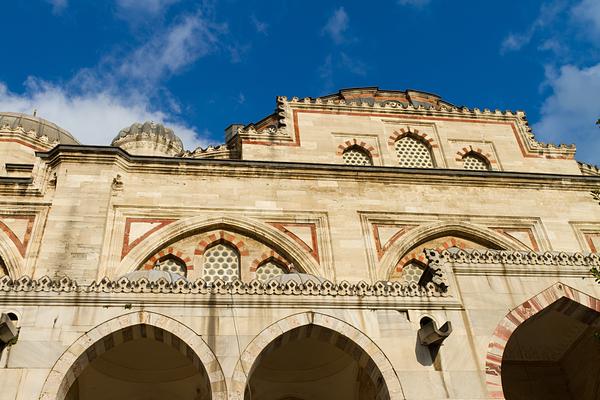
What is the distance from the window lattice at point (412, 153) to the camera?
1734cm

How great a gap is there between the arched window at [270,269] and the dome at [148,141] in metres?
7.54

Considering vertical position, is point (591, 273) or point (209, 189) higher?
point (209, 189)

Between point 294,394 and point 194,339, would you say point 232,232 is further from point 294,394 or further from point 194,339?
point 194,339

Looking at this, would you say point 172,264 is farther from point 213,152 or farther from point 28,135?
point 28,135

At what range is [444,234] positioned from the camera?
47.9ft

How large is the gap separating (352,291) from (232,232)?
5.30 metres

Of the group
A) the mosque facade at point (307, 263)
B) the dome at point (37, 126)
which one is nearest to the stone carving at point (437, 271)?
the mosque facade at point (307, 263)

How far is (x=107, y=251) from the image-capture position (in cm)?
1252

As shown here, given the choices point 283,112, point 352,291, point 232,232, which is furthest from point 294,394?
point 283,112

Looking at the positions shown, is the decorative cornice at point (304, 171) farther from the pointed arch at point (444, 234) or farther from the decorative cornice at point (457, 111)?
the decorative cornice at point (457, 111)

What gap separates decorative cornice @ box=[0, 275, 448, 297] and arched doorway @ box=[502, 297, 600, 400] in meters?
2.80

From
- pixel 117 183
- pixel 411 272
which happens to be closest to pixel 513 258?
pixel 411 272

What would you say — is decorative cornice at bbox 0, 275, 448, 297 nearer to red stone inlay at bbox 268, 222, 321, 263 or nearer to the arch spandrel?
the arch spandrel

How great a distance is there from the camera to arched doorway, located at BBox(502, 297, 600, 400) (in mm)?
10820
